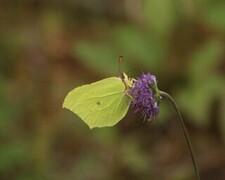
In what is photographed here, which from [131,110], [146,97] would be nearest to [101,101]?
[146,97]

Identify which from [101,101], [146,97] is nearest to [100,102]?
[101,101]

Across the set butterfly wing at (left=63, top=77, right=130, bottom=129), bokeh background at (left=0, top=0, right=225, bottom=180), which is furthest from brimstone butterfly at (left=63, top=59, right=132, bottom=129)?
bokeh background at (left=0, top=0, right=225, bottom=180)

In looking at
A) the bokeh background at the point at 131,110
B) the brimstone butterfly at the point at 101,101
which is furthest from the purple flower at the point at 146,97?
the bokeh background at the point at 131,110

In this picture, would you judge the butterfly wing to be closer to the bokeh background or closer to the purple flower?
the purple flower

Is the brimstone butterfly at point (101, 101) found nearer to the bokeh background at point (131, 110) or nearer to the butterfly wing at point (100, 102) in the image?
the butterfly wing at point (100, 102)

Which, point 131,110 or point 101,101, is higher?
point 101,101

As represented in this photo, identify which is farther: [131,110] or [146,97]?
[131,110]

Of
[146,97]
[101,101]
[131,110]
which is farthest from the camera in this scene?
[131,110]

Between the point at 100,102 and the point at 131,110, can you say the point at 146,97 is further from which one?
the point at 131,110

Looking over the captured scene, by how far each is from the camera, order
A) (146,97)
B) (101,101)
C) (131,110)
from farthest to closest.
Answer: (131,110)
(101,101)
(146,97)
